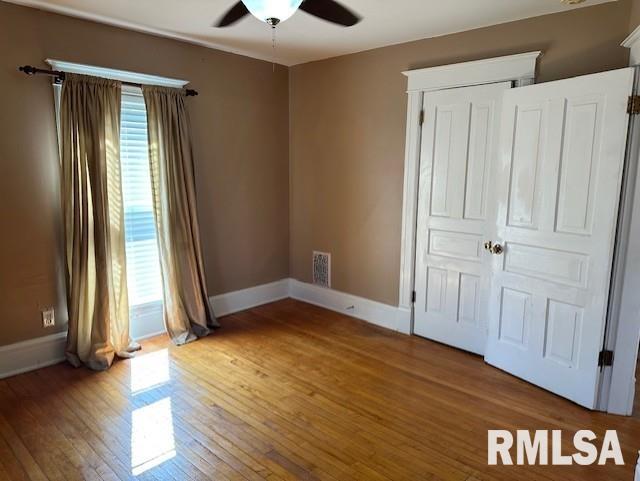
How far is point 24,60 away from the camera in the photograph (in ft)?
9.54

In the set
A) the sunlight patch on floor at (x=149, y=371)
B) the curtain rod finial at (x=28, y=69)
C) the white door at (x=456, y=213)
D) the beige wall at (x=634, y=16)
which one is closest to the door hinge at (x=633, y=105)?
the beige wall at (x=634, y=16)

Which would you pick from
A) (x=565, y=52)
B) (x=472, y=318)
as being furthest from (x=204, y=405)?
(x=565, y=52)

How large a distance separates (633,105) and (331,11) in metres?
1.90

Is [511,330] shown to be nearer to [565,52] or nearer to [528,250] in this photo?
[528,250]

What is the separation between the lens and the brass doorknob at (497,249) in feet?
10.2

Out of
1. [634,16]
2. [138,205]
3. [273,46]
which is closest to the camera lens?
[634,16]

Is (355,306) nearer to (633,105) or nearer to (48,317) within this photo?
(48,317)

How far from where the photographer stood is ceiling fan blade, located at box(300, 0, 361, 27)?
2.53 m

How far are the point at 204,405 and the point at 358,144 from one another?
2.67 metres

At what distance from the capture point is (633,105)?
243 centimetres

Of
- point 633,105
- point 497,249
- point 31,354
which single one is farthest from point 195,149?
point 633,105

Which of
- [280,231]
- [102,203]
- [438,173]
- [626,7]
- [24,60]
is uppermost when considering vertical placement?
[626,7]

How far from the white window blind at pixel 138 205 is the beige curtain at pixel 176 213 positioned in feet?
0.34

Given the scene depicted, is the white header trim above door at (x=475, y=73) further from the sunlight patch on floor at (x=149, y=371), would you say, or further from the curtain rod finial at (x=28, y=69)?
the sunlight patch on floor at (x=149, y=371)
